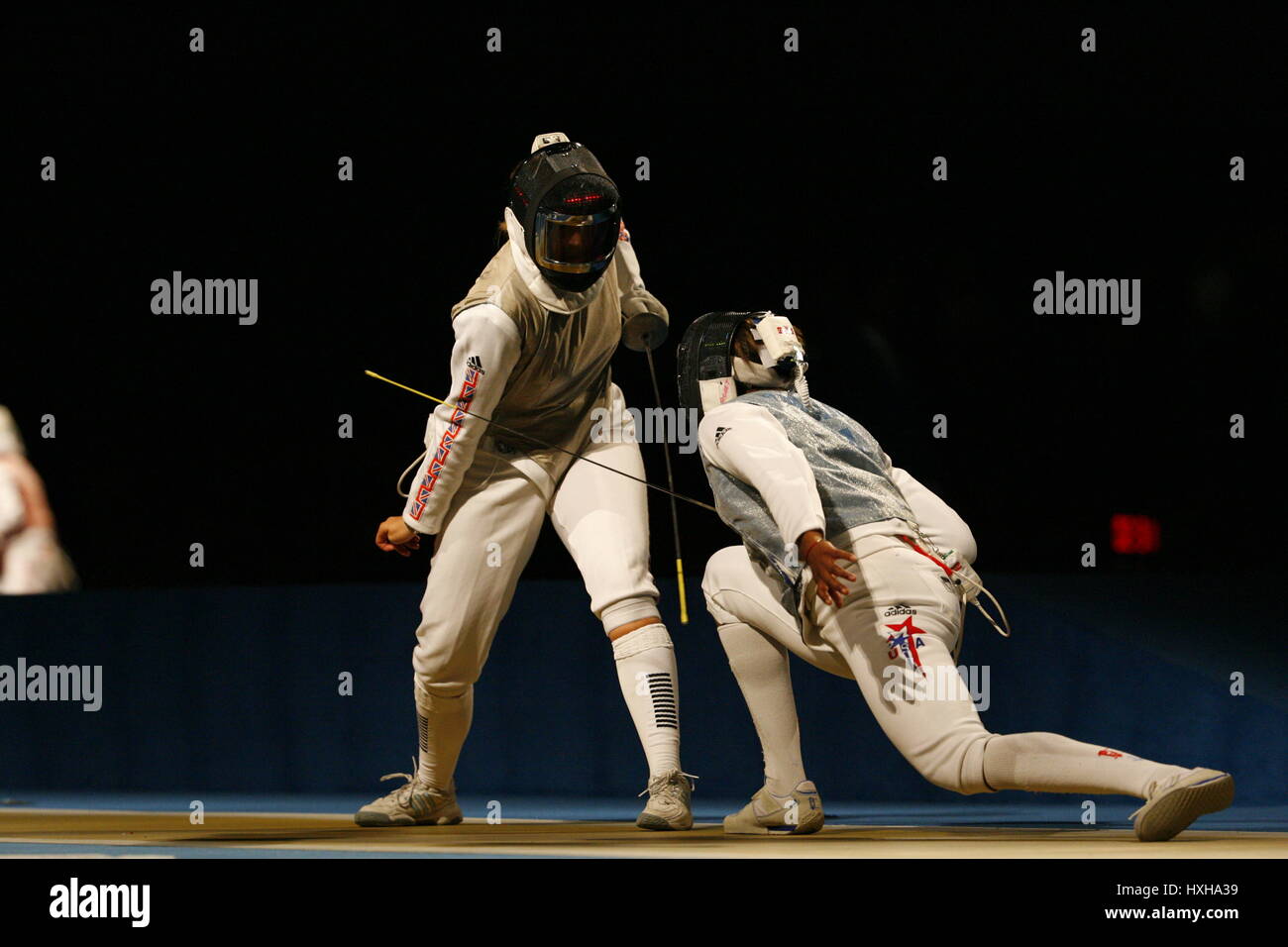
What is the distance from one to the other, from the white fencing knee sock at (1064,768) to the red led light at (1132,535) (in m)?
2.88

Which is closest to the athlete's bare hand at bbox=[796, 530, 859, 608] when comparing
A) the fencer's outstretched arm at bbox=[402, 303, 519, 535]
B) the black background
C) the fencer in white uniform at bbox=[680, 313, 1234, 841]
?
the fencer in white uniform at bbox=[680, 313, 1234, 841]

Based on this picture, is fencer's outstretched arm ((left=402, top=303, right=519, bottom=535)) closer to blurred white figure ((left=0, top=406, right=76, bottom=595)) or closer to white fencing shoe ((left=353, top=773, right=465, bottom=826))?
white fencing shoe ((left=353, top=773, right=465, bottom=826))

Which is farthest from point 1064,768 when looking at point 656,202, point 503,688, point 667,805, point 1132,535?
point 656,202

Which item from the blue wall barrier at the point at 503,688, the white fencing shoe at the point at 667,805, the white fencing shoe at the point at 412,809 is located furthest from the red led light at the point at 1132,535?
the white fencing shoe at the point at 412,809

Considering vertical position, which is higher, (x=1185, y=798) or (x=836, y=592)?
(x=836, y=592)

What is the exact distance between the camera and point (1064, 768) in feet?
9.86

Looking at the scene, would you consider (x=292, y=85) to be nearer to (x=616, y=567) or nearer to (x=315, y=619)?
(x=315, y=619)

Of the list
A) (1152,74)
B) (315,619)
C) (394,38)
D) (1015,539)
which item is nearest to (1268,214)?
(1152,74)

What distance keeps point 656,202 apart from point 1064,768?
387 cm

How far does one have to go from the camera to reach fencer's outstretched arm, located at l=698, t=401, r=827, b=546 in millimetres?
3250

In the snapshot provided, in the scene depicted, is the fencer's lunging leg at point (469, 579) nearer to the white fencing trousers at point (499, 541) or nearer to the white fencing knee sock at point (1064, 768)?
the white fencing trousers at point (499, 541)

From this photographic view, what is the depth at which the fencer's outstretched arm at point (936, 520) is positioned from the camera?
3.63 metres

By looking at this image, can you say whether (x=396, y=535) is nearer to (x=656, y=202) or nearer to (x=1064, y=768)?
(x=1064, y=768)

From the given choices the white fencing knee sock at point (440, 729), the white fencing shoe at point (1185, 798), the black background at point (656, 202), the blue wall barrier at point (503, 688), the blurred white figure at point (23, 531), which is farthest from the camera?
the blurred white figure at point (23, 531)
